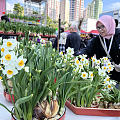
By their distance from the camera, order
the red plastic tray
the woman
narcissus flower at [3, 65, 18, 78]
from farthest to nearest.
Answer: the woman → the red plastic tray → narcissus flower at [3, 65, 18, 78]

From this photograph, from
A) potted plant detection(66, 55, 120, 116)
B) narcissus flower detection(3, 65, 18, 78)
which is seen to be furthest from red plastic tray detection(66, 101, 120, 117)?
narcissus flower detection(3, 65, 18, 78)

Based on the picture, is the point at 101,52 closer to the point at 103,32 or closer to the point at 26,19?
the point at 103,32

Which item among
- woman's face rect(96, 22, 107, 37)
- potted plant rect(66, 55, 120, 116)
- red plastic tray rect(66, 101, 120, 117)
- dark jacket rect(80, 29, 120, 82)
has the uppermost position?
woman's face rect(96, 22, 107, 37)

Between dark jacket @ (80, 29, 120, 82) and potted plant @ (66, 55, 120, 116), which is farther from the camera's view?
dark jacket @ (80, 29, 120, 82)

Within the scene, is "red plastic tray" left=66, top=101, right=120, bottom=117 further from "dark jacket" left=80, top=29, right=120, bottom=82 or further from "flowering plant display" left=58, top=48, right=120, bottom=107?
"dark jacket" left=80, top=29, right=120, bottom=82

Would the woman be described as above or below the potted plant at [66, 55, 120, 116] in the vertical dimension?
above

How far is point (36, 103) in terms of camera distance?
0.51 metres

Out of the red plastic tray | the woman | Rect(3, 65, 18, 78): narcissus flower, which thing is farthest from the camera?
the woman

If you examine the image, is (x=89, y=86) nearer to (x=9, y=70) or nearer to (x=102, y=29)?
(x=9, y=70)

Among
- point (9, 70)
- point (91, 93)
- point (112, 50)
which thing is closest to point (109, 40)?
point (112, 50)

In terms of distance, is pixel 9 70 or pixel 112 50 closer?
pixel 9 70

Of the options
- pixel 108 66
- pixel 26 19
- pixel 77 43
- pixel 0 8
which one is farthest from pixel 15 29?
pixel 0 8

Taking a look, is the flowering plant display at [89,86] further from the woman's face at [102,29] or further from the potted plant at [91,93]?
the woman's face at [102,29]

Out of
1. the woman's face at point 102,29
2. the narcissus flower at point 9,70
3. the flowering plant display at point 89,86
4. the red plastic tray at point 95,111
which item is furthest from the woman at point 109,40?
the narcissus flower at point 9,70
